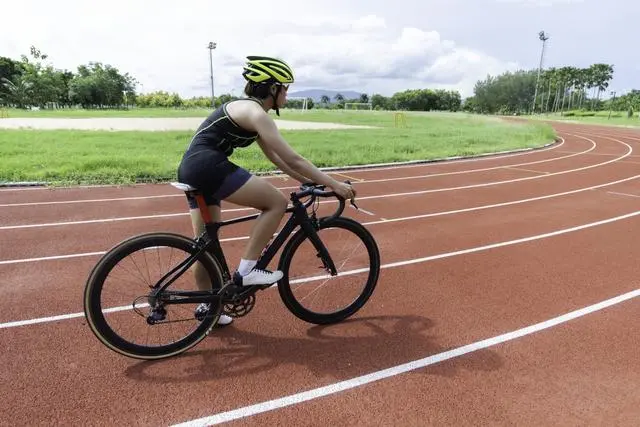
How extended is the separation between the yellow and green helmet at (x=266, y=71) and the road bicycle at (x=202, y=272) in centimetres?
83

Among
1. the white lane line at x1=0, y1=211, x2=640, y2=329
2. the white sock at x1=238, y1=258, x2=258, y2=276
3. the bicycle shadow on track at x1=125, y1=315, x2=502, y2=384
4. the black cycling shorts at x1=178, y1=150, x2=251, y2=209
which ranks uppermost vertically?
the black cycling shorts at x1=178, y1=150, x2=251, y2=209

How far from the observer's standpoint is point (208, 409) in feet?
8.79

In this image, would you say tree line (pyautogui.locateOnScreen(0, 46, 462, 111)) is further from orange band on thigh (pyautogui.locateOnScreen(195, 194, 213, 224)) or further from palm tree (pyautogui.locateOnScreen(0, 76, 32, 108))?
orange band on thigh (pyautogui.locateOnScreen(195, 194, 213, 224))

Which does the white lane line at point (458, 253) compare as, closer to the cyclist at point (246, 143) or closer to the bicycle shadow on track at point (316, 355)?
the bicycle shadow on track at point (316, 355)

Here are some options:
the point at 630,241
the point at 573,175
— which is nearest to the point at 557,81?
the point at 573,175

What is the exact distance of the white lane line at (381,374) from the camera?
2.63 metres

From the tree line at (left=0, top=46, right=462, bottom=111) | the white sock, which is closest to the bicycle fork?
the white sock

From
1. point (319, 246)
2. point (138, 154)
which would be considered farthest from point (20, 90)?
point (319, 246)

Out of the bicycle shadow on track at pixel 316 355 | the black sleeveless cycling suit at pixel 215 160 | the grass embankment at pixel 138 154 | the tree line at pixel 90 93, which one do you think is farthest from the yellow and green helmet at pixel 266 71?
the tree line at pixel 90 93

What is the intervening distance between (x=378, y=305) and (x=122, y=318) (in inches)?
87.8

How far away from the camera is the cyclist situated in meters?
2.96

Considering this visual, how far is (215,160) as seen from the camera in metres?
3.00

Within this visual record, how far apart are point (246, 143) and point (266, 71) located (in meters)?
0.51

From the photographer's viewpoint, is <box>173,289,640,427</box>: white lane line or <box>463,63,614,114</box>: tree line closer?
<box>173,289,640,427</box>: white lane line
